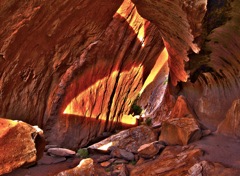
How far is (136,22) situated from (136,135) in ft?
19.3

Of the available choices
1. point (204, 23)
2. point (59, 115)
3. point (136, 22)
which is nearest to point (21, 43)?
point (59, 115)

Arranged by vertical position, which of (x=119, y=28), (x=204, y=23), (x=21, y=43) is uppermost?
(x=119, y=28)

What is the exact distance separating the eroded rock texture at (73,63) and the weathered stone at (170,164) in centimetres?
428

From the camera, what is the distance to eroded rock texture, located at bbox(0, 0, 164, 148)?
21.0 feet

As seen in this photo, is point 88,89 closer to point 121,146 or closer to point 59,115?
point 59,115

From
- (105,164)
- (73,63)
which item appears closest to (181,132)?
(105,164)

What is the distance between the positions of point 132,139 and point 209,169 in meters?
4.52

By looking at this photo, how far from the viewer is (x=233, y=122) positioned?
769 centimetres

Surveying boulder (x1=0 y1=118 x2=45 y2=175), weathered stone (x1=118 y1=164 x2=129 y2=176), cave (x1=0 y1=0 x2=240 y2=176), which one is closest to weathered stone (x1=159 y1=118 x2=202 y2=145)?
cave (x1=0 y1=0 x2=240 y2=176)

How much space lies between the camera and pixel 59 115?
33.1 ft

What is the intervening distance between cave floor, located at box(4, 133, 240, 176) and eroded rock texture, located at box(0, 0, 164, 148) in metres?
1.81

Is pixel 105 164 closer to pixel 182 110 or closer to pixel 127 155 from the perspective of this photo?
pixel 127 155

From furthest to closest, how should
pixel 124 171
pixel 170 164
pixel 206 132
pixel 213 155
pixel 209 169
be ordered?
Result: pixel 206 132 → pixel 124 171 → pixel 170 164 → pixel 213 155 → pixel 209 169

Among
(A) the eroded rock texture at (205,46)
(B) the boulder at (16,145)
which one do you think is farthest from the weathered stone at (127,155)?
(B) the boulder at (16,145)
